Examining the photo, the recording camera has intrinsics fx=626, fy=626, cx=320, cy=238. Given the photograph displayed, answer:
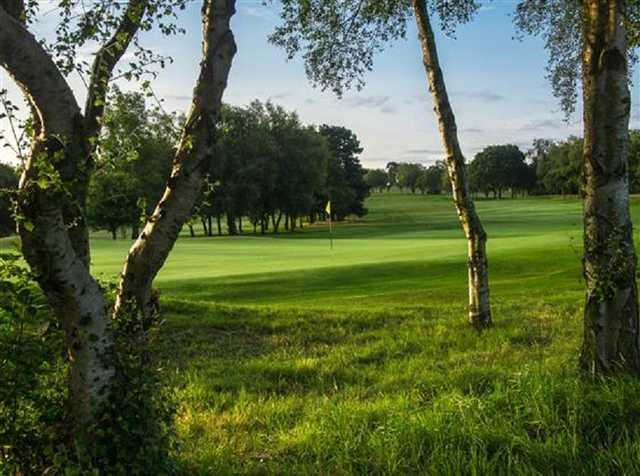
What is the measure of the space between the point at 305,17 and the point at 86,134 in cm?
881

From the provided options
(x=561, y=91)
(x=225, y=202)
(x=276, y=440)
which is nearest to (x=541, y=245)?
(x=561, y=91)

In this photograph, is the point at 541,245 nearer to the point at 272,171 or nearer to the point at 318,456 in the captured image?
the point at 318,456

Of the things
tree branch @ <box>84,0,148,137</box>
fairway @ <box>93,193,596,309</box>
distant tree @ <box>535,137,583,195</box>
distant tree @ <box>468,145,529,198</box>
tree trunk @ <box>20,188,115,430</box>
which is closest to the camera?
tree trunk @ <box>20,188,115,430</box>

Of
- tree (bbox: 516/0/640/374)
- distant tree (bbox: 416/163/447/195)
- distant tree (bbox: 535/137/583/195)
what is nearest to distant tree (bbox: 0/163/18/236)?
tree (bbox: 516/0/640/374)

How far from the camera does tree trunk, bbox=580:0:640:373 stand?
18.4ft

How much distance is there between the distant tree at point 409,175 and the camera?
17502cm

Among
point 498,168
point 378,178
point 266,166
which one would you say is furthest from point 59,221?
point 378,178

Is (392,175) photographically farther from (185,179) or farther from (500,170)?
(185,179)

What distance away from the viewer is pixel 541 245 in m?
31.5

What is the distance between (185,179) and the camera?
436cm

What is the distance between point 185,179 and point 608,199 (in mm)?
3805

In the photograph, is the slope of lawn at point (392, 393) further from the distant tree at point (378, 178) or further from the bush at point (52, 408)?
the distant tree at point (378, 178)

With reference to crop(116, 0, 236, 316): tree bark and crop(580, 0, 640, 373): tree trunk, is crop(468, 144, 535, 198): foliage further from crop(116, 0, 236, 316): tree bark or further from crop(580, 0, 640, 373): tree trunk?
crop(116, 0, 236, 316): tree bark

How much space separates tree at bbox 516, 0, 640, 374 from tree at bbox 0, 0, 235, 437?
11.0ft
